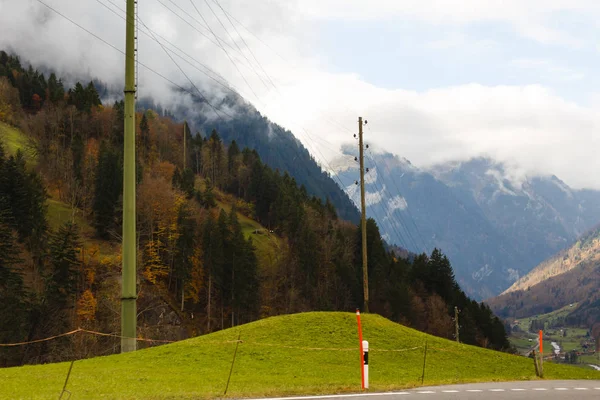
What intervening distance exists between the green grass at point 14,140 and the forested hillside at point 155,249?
50 centimetres

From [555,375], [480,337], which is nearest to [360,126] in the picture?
[555,375]

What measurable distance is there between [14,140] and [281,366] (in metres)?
127

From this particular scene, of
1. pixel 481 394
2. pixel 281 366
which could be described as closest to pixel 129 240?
pixel 281 366

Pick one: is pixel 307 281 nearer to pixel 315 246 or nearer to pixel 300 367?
pixel 315 246

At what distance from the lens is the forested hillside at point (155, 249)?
76.9 metres

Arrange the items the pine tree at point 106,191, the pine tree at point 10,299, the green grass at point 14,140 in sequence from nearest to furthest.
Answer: the pine tree at point 10,299, the pine tree at point 106,191, the green grass at point 14,140

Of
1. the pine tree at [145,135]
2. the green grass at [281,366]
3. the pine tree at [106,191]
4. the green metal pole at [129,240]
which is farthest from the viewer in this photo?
the pine tree at [145,135]

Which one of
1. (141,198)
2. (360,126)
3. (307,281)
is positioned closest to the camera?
(360,126)

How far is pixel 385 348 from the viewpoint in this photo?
32.5 meters

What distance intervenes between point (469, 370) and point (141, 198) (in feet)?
253

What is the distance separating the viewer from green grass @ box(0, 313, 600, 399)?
58.9ft

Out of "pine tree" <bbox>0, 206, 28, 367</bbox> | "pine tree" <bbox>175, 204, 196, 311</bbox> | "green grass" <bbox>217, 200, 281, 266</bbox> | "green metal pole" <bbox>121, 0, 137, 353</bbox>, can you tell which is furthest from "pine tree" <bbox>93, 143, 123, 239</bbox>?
"green metal pole" <bbox>121, 0, 137, 353</bbox>

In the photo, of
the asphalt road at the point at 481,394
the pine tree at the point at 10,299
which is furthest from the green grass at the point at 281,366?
the pine tree at the point at 10,299

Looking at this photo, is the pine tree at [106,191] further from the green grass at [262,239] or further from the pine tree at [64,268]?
the green grass at [262,239]
